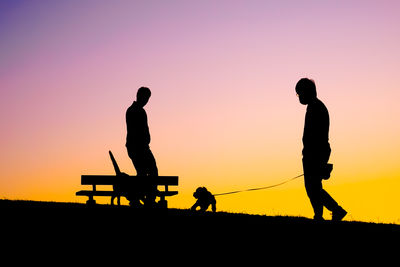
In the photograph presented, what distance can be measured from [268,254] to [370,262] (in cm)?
133

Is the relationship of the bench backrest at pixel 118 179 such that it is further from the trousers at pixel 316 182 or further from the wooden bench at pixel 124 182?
the trousers at pixel 316 182

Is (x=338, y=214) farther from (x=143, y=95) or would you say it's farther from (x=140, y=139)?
(x=143, y=95)

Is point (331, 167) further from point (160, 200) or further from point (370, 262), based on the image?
point (160, 200)

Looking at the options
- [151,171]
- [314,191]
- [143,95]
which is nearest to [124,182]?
[151,171]

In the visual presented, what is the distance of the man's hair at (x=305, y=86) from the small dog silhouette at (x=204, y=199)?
5.38m

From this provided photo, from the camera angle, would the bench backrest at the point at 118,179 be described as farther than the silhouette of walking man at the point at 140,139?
Yes

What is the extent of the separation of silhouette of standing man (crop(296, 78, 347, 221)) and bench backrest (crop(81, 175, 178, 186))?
3792 mm

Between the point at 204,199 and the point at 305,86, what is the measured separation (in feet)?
18.5

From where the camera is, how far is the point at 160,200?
13.3 meters

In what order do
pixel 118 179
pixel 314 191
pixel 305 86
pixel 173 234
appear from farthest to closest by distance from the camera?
pixel 118 179 → pixel 314 191 → pixel 305 86 → pixel 173 234

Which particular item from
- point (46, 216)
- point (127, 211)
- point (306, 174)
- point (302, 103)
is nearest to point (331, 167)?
point (306, 174)

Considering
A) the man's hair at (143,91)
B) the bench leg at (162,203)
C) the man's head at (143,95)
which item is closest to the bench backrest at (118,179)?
the bench leg at (162,203)

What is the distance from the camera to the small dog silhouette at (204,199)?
14953 millimetres

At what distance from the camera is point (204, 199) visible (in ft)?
49.1
